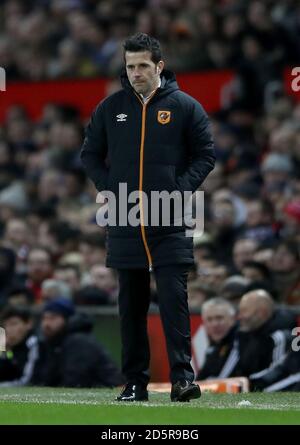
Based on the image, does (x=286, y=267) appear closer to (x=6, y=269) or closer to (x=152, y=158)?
(x=6, y=269)

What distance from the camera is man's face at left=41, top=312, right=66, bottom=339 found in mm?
14562

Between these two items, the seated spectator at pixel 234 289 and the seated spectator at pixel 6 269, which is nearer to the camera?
the seated spectator at pixel 234 289

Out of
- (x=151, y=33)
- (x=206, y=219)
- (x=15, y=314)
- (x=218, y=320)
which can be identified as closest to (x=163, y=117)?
(x=218, y=320)

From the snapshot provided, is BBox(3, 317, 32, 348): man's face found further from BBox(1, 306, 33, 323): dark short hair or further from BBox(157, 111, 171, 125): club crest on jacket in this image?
BBox(157, 111, 171, 125): club crest on jacket

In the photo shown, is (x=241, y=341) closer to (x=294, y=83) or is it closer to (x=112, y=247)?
(x=112, y=247)

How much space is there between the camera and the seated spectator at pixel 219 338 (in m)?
13.7

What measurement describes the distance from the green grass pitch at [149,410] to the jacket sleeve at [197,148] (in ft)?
4.58

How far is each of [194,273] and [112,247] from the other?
578 centimetres

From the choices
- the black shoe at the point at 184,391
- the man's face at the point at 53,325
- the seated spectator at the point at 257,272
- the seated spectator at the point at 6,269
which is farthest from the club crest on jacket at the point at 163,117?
the seated spectator at the point at 6,269

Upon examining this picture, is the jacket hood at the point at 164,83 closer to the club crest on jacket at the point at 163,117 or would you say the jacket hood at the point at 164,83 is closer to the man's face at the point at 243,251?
the club crest on jacket at the point at 163,117

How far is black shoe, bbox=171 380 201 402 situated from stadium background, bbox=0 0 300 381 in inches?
137

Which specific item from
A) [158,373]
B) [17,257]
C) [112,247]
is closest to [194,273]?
[158,373]

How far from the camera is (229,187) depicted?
18219 millimetres

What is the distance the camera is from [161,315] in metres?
10.4
